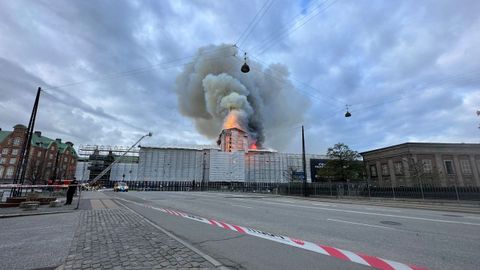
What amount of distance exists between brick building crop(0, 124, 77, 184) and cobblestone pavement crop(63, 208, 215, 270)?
61.5 m

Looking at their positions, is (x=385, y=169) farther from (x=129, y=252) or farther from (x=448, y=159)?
(x=129, y=252)

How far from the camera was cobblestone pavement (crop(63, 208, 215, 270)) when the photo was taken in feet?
13.7

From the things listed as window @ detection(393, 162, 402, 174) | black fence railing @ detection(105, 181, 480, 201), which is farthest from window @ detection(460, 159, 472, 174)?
black fence railing @ detection(105, 181, 480, 201)

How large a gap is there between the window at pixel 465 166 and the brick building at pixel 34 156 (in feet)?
272

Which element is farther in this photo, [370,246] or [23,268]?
[370,246]

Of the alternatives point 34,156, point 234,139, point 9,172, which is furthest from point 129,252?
point 34,156

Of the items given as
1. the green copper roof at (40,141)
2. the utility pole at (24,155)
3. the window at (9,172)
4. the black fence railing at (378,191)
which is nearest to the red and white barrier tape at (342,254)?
the black fence railing at (378,191)

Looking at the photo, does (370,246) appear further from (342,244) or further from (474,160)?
(474,160)

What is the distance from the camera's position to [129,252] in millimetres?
4902

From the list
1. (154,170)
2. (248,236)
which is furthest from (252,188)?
(248,236)

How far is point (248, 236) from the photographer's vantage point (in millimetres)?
6492

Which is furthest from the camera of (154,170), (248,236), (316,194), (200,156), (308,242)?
(200,156)

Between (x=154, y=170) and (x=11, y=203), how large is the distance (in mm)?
62154

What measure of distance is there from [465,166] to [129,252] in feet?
196
